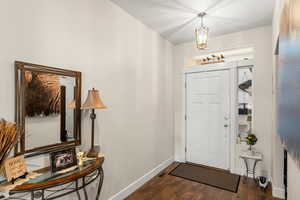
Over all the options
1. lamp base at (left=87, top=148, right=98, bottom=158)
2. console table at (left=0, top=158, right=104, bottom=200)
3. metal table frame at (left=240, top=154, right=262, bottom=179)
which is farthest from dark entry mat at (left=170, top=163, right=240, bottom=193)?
console table at (left=0, top=158, right=104, bottom=200)

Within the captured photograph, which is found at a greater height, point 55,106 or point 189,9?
point 189,9

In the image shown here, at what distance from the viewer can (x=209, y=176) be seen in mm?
2926

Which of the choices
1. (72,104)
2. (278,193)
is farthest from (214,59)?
(72,104)

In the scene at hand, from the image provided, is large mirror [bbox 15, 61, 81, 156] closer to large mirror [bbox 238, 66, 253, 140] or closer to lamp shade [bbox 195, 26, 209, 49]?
lamp shade [bbox 195, 26, 209, 49]

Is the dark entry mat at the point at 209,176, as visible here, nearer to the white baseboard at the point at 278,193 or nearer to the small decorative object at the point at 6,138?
the white baseboard at the point at 278,193

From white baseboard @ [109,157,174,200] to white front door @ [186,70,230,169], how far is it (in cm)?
72

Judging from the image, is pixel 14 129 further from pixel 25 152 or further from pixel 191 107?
pixel 191 107

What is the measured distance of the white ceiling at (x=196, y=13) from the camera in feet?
7.11

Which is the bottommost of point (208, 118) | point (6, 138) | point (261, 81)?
point (208, 118)

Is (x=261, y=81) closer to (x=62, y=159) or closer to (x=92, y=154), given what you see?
(x=92, y=154)

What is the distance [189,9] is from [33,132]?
2.47 m

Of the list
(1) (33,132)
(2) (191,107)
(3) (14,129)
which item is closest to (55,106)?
(1) (33,132)

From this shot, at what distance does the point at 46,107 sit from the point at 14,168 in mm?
541

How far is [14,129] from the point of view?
3.67 ft
